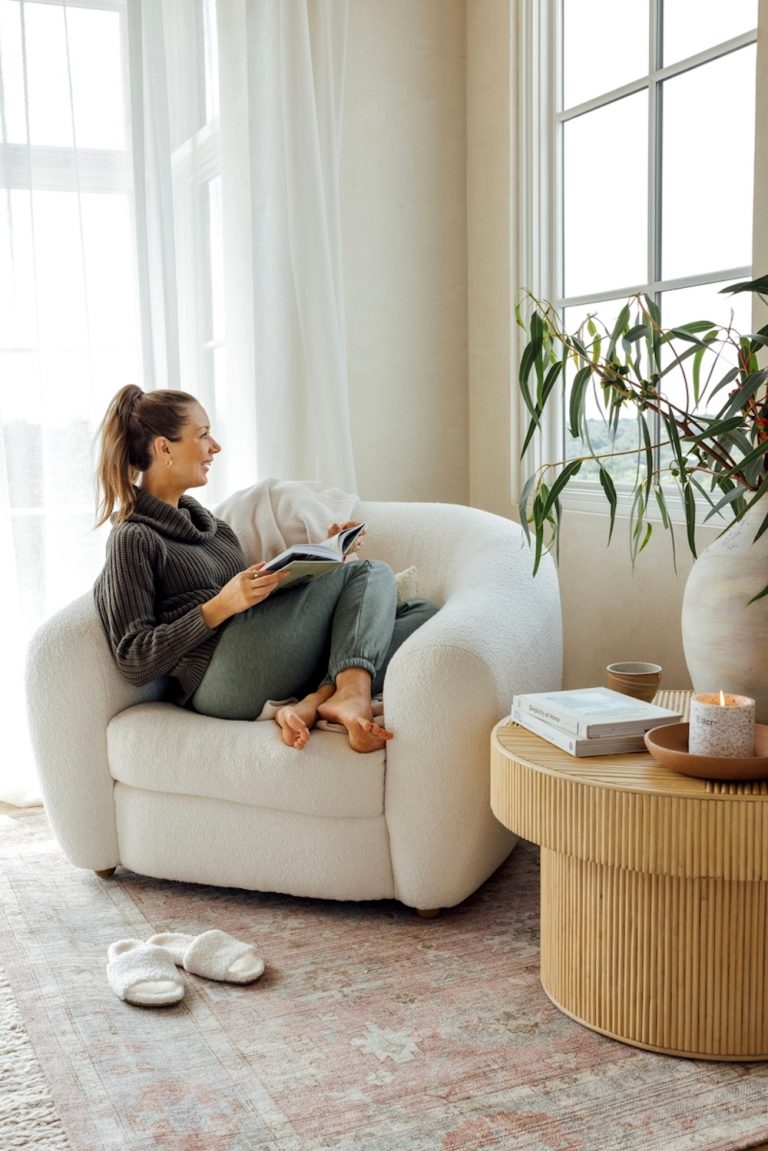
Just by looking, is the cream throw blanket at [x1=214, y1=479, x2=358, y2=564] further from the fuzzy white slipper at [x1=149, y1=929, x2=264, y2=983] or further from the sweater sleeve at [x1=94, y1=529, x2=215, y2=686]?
the fuzzy white slipper at [x1=149, y1=929, x2=264, y2=983]

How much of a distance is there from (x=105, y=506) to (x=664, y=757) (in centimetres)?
144

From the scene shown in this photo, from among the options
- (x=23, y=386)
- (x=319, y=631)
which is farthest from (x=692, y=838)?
(x=23, y=386)

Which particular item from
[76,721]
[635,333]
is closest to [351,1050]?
[76,721]

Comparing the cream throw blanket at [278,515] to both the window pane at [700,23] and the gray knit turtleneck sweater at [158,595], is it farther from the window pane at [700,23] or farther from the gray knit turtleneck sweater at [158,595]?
the window pane at [700,23]

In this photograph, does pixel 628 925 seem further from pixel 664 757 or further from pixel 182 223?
pixel 182 223

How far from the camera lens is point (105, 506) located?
8.53ft

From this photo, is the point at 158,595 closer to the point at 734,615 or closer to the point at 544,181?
the point at 734,615

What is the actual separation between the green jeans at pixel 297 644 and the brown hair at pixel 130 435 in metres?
0.43

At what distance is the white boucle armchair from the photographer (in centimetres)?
217

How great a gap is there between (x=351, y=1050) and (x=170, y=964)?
0.43 m

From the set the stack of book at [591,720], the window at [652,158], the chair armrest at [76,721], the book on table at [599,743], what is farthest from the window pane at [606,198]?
the chair armrest at [76,721]

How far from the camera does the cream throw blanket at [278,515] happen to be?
2.83 metres

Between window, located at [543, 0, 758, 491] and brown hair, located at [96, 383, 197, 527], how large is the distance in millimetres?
1137

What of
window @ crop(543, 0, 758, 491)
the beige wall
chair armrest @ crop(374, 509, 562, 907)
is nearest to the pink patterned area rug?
chair armrest @ crop(374, 509, 562, 907)
